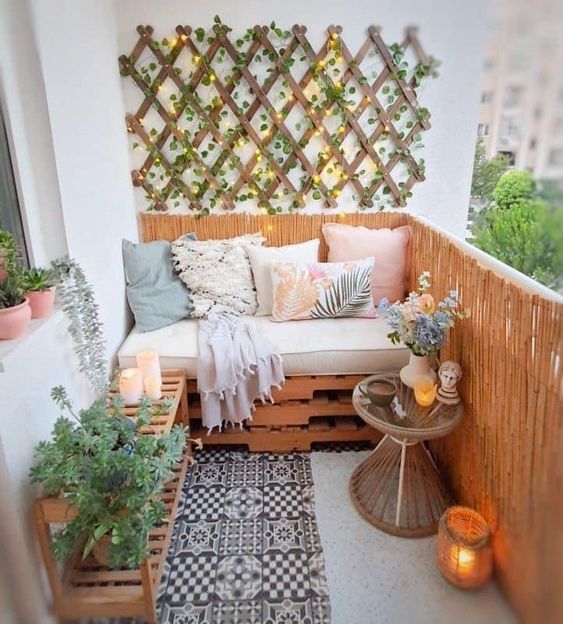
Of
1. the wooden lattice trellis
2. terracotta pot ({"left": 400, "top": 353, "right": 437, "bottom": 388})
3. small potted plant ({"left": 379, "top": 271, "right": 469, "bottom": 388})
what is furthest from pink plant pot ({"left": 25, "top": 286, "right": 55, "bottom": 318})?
the wooden lattice trellis

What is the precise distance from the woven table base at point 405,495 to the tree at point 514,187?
4.71 feet

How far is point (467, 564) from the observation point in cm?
128

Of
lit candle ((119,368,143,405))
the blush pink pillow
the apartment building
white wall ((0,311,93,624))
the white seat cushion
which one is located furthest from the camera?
the blush pink pillow

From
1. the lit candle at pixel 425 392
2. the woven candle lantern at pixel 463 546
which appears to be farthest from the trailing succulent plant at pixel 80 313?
the woven candle lantern at pixel 463 546

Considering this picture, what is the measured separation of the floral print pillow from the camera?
2281mm

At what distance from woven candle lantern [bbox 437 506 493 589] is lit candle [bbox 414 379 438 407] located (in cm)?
35

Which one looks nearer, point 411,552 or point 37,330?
point 37,330

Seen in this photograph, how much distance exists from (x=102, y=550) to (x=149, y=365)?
65cm

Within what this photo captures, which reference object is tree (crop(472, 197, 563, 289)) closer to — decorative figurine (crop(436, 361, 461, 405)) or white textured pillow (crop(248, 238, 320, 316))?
decorative figurine (crop(436, 361, 461, 405))

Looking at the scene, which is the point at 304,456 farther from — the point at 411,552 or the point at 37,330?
the point at 37,330

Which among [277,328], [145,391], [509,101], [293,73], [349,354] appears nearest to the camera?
[509,101]

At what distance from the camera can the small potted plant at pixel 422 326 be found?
1.61 meters

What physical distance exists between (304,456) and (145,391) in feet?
2.44

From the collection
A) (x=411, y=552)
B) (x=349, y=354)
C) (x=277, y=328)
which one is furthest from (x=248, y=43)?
(x=411, y=552)
